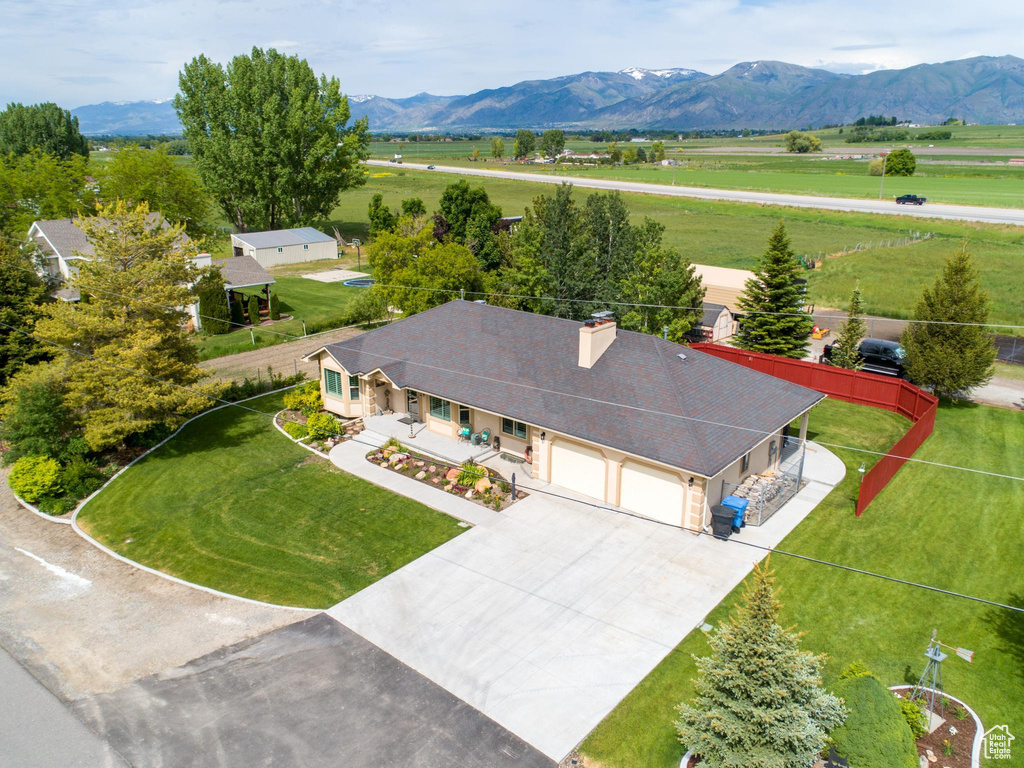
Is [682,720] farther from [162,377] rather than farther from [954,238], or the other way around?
[954,238]

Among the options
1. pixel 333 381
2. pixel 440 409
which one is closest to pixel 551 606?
pixel 440 409

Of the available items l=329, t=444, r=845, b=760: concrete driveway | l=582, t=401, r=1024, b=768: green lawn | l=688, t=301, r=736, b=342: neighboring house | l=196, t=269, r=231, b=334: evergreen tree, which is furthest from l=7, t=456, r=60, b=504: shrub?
l=688, t=301, r=736, b=342: neighboring house

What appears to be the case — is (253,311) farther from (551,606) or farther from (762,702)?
(762,702)

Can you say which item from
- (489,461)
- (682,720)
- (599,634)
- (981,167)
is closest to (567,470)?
(489,461)

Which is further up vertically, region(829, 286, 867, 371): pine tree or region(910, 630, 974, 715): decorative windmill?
region(829, 286, 867, 371): pine tree

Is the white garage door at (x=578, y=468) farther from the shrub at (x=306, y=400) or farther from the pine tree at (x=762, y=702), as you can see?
the shrub at (x=306, y=400)

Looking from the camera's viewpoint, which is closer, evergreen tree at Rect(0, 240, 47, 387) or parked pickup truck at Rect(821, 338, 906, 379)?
evergreen tree at Rect(0, 240, 47, 387)

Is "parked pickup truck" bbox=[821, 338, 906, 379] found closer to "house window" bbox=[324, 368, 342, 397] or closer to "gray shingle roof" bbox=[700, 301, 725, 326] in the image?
"gray shingle roof" bbox=[700, 301, 725, 326]
